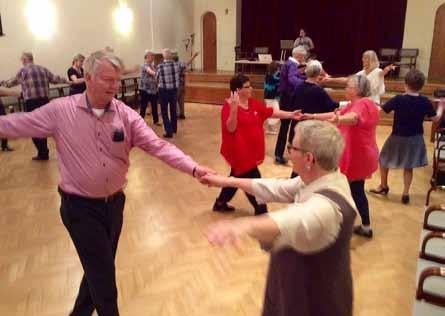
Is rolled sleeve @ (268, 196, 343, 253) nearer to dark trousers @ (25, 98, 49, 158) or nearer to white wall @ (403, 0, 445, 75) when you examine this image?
dark trousers @ (25, 98, 49, 158)

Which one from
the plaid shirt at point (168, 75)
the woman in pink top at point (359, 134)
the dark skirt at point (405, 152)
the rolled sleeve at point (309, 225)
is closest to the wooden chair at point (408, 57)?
the plaid shirt at point (168, 75)

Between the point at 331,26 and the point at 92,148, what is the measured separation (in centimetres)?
1419

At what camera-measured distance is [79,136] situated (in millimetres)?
2076

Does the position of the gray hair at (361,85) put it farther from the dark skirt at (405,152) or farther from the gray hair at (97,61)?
the gray hair at (97,61)

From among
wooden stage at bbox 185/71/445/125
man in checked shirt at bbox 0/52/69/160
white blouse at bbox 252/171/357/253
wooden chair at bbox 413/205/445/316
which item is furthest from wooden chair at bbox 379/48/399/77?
white blouse at bbox 252/171/357/253

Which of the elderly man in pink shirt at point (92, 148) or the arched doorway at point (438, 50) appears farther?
the arched doorway at point (438, 50)

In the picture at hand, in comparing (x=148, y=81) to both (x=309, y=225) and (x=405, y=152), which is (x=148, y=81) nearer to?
(x=405, y=152)

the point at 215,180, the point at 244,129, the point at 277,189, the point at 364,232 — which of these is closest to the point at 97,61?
the point at 215,180

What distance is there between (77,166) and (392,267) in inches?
101

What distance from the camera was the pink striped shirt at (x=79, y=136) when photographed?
206cm

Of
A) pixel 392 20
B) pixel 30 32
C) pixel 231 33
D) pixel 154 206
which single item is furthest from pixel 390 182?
pixel 231 33

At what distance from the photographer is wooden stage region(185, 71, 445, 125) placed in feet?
35.9

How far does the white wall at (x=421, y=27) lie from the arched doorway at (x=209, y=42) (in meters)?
6.70

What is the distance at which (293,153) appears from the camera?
1.52 meters
